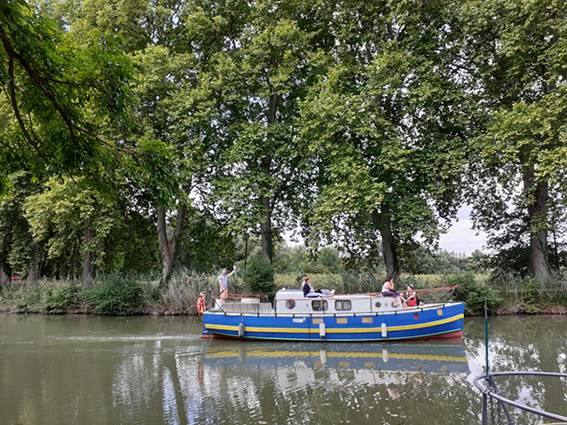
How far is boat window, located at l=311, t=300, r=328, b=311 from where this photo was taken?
1467cm

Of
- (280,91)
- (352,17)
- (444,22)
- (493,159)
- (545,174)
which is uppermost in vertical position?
(352,17)

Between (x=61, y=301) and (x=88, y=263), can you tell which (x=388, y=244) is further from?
(x=61, y=301)

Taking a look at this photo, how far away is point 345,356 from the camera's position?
1215 cm

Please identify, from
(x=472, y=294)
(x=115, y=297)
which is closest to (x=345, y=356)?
(x=472, y=294)

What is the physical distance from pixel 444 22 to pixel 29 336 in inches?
904

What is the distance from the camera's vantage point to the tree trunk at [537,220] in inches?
709

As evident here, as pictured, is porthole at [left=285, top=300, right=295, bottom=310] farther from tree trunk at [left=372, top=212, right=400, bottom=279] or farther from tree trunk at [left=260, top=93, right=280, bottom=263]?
tree trunk at [left=372, top=212, right=400, bottom=279]

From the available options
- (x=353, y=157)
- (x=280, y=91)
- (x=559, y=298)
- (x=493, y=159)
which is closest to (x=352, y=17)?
(x=280, y=91)

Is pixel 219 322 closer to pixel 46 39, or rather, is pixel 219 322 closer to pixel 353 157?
pixel 353 157

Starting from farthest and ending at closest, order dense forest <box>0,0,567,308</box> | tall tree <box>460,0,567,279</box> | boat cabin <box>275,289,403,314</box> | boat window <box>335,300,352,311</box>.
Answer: dense forest <box>0,0,567,308</box> < tall tree <box>460,0,567,279</box> < boat window <box>335,300,352,311</box> < boat cabin <box>275,289,403,314</box>

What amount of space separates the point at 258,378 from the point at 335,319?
17.6 feet

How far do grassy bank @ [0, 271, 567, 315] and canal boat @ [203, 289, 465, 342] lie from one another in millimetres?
4512

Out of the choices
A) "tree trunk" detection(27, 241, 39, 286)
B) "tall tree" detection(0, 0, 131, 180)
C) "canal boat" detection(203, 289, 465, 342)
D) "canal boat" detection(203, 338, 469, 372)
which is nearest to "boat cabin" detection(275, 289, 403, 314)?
"canal boat" detection(203, 289, 465, 342)

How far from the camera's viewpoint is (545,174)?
51.2 ft
